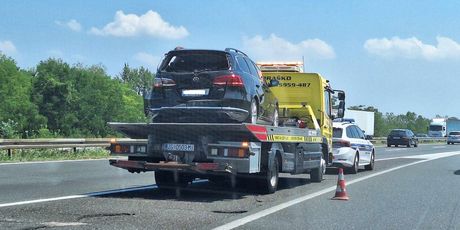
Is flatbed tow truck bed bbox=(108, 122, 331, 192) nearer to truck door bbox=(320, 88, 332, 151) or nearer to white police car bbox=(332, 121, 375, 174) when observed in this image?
truck door bbox=(320, 88, 332, 151)

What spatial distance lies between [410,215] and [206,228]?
3482 mm

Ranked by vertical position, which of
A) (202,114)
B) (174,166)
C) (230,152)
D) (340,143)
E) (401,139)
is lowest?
(174,166)

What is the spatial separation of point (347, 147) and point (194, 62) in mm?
8503

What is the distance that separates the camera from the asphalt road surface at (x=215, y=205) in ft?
26.3

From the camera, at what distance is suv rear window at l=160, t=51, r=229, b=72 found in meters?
10.9

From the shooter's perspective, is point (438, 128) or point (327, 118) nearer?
point (327, 118)

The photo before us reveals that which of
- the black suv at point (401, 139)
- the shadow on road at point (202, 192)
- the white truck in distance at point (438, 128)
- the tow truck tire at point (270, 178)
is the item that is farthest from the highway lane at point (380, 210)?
the white truck in distance at point (438, 128)

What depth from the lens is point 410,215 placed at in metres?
9.16

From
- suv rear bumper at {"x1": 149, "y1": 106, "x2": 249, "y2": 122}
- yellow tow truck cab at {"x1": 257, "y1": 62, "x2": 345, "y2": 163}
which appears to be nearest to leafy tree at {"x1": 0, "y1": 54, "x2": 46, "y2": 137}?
yellow tow truck cab at {"x1": 257, "y1": 62, "x2": 345, "y2": 163}

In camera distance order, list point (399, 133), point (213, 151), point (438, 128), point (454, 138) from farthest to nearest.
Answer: point (438, 128)
point (454, 138)
point (399, 133)
point (213, 151)

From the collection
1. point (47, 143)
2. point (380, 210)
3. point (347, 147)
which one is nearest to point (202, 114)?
point (380, 210)

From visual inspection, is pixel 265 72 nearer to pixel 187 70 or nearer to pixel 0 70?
pixel 187 70

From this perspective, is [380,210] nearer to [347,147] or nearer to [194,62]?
[194,62]

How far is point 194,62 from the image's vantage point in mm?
11031
